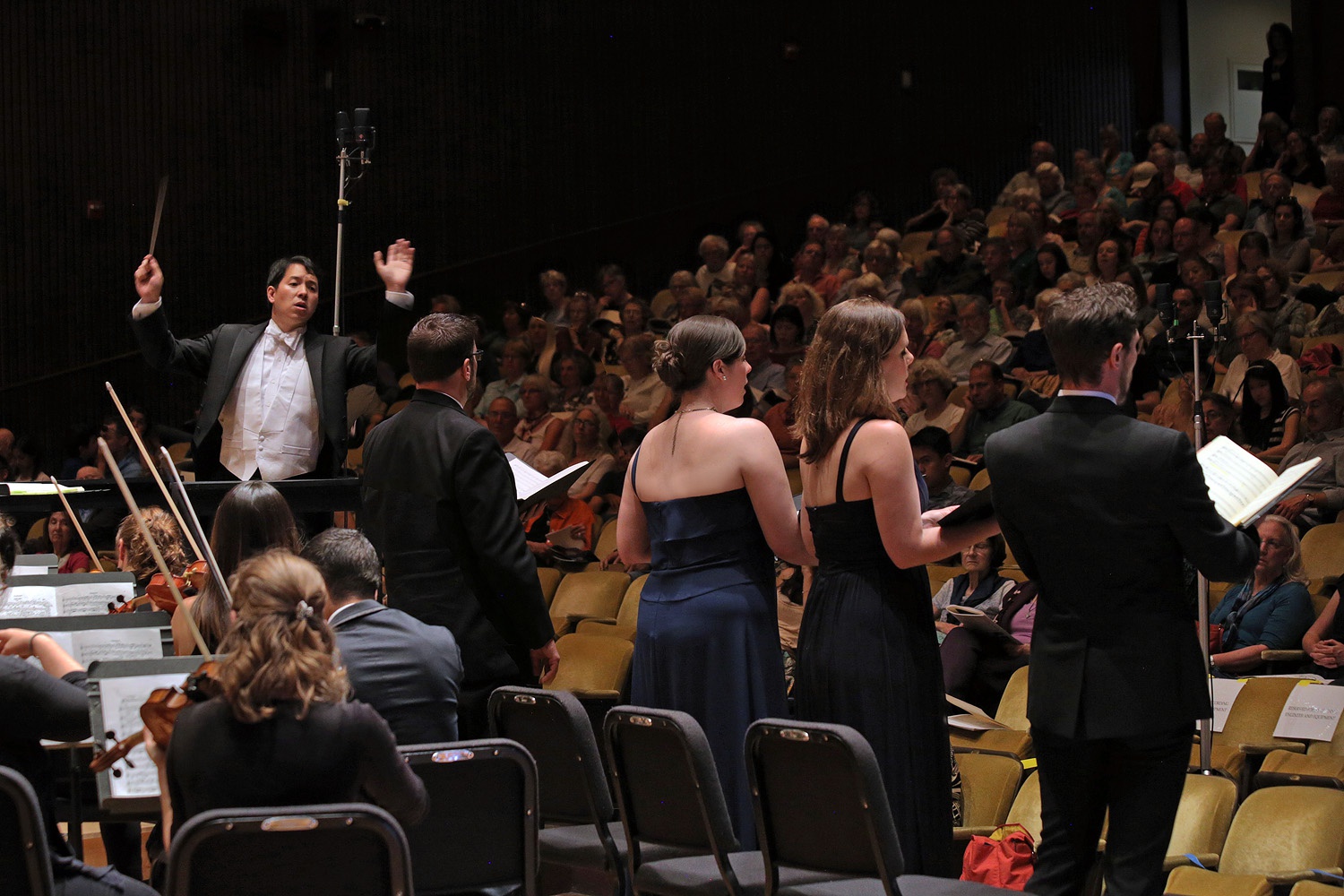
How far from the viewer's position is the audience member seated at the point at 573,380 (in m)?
7.52

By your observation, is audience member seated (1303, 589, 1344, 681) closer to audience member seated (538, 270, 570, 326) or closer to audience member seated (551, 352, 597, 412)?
audience member seated (551, 352, 597, 412)

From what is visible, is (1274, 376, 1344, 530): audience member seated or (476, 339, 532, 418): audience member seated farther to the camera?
(476, 339, 532, 418): audience member seated

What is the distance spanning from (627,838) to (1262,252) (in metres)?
5.08

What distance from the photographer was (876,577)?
2.33m

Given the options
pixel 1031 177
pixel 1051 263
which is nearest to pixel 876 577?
pixel 1051 263

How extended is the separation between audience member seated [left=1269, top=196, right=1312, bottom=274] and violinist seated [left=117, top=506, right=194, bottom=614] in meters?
5.35

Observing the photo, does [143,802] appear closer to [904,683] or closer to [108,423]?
[904,683]

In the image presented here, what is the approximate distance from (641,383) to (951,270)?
1.89m

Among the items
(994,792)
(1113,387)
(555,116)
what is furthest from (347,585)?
(555,116)

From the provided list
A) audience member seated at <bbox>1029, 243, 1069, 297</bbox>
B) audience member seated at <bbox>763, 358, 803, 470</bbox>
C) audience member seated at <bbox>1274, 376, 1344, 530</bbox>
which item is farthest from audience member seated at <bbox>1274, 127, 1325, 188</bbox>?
audience member seated at <bbox>763, 358, 803, 470</bbox>

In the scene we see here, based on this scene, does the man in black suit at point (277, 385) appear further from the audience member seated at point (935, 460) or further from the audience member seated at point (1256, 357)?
the audience member seated at point (1256, 357)

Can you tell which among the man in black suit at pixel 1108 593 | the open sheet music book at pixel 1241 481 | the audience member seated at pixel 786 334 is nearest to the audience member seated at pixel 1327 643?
the open sheet music book at pixel 1241 481

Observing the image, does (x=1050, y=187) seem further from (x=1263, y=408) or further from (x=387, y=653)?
(x=387, y=653)

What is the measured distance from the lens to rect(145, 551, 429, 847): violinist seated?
1.73 metres
